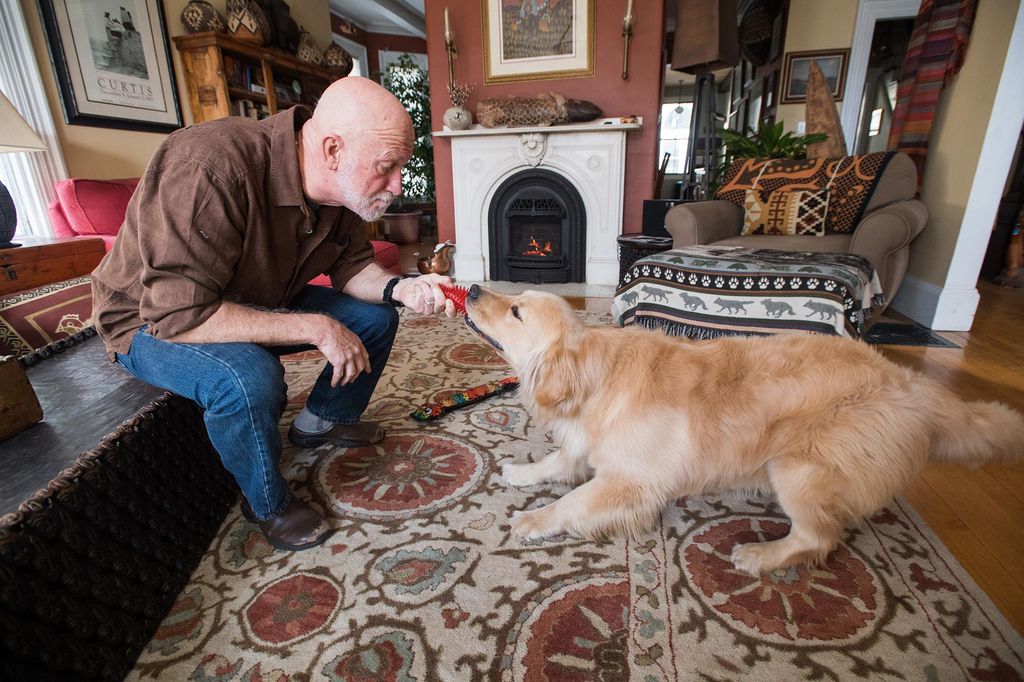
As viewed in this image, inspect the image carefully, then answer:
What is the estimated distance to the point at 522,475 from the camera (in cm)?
151

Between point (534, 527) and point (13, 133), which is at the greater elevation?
point (13, 133)

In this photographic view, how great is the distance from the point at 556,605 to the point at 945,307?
3.30 meters

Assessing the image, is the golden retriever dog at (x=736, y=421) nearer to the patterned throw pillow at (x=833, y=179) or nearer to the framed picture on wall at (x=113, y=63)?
the patterned throw pillow at (x=833, y=179)

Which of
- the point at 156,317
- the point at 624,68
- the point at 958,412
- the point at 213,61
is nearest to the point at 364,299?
the point at 156,317

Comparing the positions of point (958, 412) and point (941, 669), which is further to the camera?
point (958, 412)

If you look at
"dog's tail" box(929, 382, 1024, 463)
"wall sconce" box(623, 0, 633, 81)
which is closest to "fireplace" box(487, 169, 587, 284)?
"wall sconce" box(623, 0, 633, 81)

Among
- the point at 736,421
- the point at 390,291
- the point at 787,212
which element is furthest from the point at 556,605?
the point at 787,212

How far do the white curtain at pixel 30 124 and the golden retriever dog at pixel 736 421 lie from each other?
3.73 meters

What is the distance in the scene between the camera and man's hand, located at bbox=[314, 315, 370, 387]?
1231 mm

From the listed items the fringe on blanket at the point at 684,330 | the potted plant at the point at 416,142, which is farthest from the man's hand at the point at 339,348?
the potted plant at the point at 416,142

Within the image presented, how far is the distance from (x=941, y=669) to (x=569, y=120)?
4.16 m

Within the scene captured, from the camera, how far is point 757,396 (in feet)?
3.79

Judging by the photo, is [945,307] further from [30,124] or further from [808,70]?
[30,124]

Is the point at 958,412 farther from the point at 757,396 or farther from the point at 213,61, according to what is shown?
the point at 213,61
